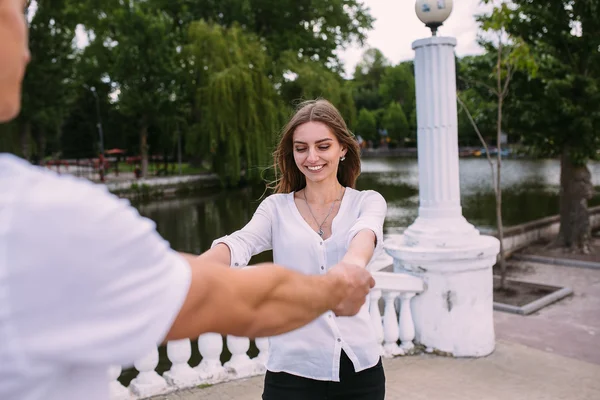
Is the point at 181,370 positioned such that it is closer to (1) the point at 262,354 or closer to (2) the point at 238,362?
(2) the point at 238,362

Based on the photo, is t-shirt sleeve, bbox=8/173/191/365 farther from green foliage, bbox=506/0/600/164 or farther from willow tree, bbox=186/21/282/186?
willow tree, bbox=186/21/282/186

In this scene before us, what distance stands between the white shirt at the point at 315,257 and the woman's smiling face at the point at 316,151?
0.13 metres

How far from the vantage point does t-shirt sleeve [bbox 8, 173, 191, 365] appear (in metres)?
0.61

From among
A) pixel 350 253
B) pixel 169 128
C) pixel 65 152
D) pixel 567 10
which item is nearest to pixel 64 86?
pixel 169 128

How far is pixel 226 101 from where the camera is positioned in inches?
794

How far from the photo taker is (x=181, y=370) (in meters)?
3.50

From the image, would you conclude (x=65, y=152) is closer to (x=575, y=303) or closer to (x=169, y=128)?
(x=169, y=128)

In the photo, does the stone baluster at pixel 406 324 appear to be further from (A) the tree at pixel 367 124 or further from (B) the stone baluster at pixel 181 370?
(A) the tree at pixel 367 124

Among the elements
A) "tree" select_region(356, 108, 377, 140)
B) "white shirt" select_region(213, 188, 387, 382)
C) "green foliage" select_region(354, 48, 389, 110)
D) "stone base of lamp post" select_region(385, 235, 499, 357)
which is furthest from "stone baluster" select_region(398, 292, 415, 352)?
"green foliage" select_region(354, 48, 389, 110)

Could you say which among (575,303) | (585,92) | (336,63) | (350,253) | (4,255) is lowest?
(575,303)

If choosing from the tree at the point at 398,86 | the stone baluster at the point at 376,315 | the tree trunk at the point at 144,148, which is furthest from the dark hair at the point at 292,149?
the tree at the point at 398,86

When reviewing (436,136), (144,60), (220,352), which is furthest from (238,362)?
(144,60)

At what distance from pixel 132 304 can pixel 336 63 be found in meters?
27.4

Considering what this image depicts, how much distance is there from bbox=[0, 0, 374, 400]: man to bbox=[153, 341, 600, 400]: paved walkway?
2.89 meters
